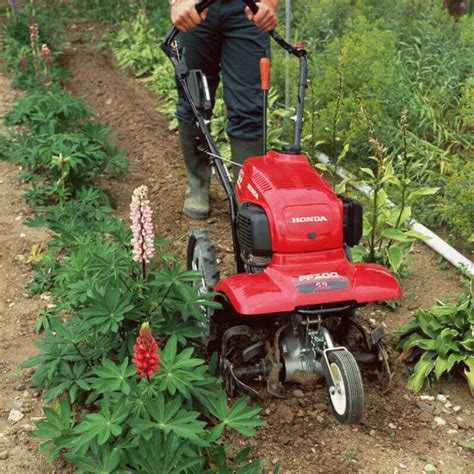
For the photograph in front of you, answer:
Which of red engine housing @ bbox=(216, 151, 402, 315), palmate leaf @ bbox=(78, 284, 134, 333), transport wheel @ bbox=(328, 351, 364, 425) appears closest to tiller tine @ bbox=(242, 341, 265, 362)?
red engine housing @ bbox=(216, 151, 402, 315)

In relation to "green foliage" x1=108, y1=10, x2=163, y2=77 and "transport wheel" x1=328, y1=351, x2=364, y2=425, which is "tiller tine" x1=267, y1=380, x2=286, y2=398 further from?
"green foliage" x1=108, y1=10, x2=163, y2=77

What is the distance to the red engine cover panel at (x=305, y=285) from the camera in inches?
105

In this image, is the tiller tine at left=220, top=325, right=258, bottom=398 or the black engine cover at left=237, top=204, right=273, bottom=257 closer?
the black engine cover at left=237, top=204, right=273, bottom=257

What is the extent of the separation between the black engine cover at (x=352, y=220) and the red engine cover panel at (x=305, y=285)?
0.09m

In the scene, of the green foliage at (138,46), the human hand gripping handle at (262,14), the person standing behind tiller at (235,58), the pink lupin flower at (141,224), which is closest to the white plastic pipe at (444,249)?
the person standing behind tiller at (235,58)

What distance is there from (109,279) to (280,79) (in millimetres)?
3693

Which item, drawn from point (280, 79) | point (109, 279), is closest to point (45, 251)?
point (109, 279)

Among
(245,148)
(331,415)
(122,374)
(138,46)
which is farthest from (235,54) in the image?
(138,46)

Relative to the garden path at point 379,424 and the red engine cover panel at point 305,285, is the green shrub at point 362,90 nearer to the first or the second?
the garden path at point 379,424

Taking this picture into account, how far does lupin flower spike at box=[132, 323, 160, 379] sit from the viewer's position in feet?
7.34

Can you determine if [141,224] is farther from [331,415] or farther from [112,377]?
[331,415]

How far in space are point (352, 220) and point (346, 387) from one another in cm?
66

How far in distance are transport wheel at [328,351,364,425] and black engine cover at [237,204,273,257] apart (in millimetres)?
463

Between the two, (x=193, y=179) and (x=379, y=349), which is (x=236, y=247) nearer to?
(x=379, y=349)
